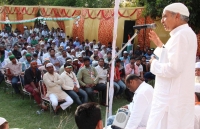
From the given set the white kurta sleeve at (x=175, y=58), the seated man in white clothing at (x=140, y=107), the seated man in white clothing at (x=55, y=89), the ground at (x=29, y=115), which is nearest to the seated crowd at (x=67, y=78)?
the seated man in white clothing at (x=55, y=89)

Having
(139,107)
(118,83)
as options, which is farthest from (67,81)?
(139,107)

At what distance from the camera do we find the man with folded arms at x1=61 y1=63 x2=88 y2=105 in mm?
5820

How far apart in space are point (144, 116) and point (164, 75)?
131 centimetres

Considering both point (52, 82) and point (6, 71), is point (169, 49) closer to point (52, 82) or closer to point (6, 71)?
point (52, 82)

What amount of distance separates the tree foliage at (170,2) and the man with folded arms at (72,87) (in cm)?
500

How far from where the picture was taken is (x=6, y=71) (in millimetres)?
6941

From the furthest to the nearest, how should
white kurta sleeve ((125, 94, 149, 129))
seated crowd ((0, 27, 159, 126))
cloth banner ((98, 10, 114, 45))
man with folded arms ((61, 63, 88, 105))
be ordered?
cloth banner ((98, 10, 114, 45)) → man with folded arms ((61, 63, 88, 105)) → seated crowd ((0, 27, 159, 126)) → white kurta sleeve ((125, 94, 149, 129))

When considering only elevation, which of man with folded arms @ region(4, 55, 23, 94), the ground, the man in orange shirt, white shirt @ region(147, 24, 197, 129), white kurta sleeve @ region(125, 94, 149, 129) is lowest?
the ground

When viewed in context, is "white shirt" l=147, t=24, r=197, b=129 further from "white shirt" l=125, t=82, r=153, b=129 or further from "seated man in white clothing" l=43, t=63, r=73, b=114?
"seated man in white clothing" l=43, t=63, r=73, b=114

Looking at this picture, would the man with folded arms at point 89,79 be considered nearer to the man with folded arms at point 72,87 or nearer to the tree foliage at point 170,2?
the man with folded arms at point 72,87

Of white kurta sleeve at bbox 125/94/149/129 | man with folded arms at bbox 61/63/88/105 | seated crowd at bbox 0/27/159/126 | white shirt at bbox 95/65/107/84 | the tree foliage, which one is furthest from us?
the tree foliage

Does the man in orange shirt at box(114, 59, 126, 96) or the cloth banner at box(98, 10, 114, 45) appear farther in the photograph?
the cloth banner at box(98, 10, 114, 45)

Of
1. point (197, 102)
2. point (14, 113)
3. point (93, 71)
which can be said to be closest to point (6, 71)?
point (14, 113)

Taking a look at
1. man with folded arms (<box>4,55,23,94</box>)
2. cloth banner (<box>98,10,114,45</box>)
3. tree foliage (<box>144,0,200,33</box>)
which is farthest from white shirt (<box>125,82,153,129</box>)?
cloth banner (<box>98,10,114,45</box>)
